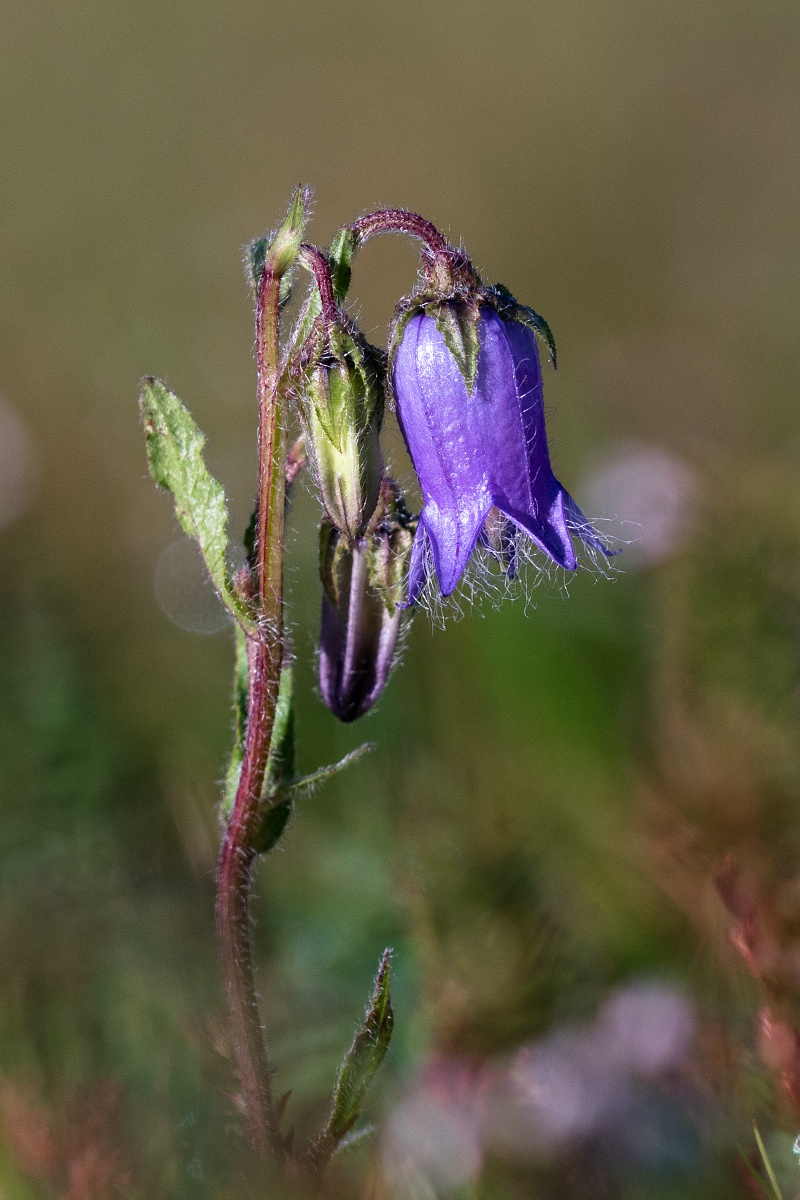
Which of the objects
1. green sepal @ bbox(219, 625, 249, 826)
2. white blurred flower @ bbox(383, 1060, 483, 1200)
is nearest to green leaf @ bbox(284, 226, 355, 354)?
green sepal @ bbox(219, 625, 249, 826)

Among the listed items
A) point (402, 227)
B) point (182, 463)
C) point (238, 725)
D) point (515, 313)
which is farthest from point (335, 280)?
point (238, 725)

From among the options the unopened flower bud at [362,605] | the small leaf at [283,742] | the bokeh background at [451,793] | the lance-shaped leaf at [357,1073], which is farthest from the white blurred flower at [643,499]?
the lance-shaped leaf at [357,1073]

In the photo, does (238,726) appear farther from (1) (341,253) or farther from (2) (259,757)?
(1) (341,253)

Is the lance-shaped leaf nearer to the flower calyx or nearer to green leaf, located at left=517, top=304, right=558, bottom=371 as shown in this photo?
the flower calyx

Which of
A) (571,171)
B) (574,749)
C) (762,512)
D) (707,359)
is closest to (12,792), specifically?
(574,749)

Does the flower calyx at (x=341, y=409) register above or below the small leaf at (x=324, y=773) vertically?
above

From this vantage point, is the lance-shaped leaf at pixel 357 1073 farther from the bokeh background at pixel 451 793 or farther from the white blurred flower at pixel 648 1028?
the white blurred flower at pixel 648 1028
